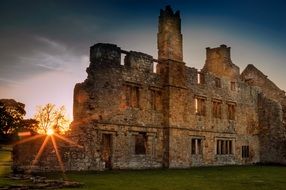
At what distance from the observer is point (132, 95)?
71.6 feet

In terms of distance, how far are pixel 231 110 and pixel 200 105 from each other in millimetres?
4541

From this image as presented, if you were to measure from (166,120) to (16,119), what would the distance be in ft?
126

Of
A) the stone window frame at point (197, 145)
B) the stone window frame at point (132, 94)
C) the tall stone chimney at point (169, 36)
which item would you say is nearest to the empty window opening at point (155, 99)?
the stone window frame at point (132, 94)

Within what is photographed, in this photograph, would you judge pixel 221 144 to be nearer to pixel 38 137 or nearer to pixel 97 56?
pixel 97 56

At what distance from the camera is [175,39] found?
24.7 meters

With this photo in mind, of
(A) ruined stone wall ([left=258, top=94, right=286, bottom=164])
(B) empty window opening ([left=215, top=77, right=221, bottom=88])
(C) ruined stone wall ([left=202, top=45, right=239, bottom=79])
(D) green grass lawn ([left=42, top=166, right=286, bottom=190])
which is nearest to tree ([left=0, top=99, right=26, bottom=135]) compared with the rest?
(C) ruined stone wall ([left=202, top=45, right=239, bottom=79])

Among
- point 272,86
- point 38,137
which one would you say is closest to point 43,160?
point 38,137

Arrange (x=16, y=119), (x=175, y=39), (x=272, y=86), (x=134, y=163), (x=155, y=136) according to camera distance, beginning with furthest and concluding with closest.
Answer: (x=16, y=119) → (x=272, y=86) → (x=175, y=39) → (x=155, y=136) → (x=134, y=163)

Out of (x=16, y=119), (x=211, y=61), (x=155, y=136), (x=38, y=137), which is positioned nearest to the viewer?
(x=38, y=137)

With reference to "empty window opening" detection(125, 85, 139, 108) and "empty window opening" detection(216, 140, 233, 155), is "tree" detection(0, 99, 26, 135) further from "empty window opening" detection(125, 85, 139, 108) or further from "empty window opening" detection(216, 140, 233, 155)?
"empty window opening" detection(125, 85, 139, 108)

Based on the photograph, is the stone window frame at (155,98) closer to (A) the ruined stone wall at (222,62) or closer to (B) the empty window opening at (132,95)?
(B) the empty window opening at (132,95)

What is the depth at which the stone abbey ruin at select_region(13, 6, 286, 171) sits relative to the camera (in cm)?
1944

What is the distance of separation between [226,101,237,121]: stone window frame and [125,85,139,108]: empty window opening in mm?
Result: 10266

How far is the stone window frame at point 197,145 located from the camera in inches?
999
